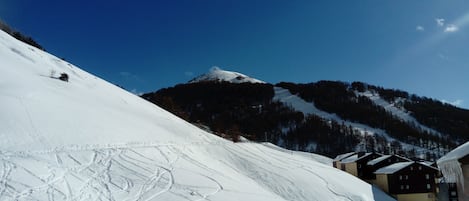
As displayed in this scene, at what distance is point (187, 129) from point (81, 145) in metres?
15.7

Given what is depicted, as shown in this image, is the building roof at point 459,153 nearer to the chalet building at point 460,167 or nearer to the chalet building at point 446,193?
the chalet building at point 460,167

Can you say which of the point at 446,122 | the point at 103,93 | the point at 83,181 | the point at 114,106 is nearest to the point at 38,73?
the point at 103,93

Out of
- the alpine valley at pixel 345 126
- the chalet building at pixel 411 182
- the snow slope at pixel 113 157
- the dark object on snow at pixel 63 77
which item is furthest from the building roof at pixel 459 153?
the alpine valley at pixel 345 126

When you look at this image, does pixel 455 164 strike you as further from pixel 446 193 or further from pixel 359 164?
pixel 446 193

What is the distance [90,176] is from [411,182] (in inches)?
1584

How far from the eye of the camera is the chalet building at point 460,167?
5.63 metres

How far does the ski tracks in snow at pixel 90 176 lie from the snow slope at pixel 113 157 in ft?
0.15

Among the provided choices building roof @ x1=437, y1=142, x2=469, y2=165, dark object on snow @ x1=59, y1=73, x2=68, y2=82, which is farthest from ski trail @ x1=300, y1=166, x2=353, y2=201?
dark object on snow @ x1=59, y1=73, x2=68, y2=82

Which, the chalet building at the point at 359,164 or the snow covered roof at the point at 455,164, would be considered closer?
the snow covered roof at the point at 455,164

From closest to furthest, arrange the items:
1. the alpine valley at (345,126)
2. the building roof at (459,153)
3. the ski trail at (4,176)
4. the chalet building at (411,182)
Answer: the building roof at (459,153) → the ski trail at (4,176) → the chalet building at (411,182) → the alpine valley at (345,126)

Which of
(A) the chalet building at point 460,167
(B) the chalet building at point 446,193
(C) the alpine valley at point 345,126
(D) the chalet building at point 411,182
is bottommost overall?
(B) the chalet building at point 446,193

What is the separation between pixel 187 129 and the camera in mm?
39000

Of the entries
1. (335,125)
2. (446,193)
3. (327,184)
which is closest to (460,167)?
(327,184)

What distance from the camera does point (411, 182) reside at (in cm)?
4791
